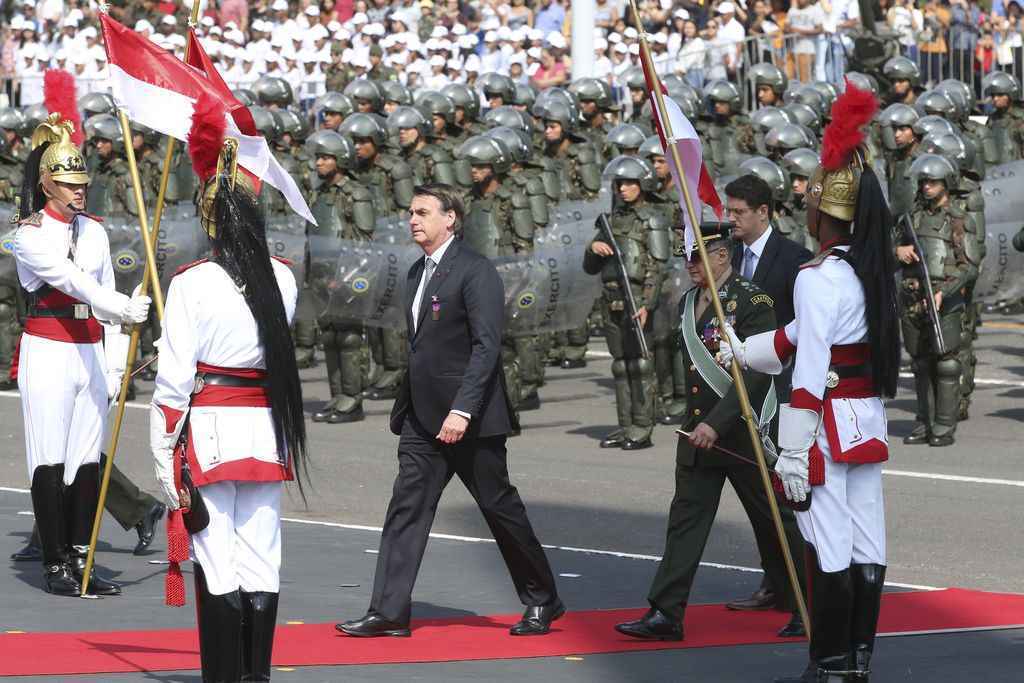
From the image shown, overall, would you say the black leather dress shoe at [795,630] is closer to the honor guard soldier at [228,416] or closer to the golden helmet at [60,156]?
the honor guard soldier at [228,416]

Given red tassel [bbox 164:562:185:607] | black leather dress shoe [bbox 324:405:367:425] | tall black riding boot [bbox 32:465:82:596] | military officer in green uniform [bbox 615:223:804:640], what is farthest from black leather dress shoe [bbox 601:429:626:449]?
red tassel [bbox 164:562:185:607]

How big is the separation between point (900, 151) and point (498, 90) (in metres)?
5.35

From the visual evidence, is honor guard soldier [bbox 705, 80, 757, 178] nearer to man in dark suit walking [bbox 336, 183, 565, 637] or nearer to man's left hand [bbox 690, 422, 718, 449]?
man in dark suit walking [bbox 336, 183, 565, 637]

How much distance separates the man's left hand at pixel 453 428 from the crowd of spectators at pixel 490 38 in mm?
16009

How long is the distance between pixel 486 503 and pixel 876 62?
1568 cm

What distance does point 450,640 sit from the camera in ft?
27.6

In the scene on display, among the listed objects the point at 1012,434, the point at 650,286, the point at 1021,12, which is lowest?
the point at 1012,434

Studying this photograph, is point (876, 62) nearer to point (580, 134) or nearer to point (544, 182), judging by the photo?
point (580, 134)

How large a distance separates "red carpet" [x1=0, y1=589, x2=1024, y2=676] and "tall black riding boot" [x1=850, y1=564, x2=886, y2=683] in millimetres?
1041

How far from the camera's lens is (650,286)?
590 inches

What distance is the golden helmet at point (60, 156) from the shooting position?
9227 mm

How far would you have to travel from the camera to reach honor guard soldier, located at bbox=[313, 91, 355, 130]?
2034cm

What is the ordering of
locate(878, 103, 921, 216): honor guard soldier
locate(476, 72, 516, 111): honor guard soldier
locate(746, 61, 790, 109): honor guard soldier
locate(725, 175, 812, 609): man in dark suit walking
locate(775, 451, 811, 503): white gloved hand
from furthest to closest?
locate(476, 72, 516, 111): honor guard soldier
locate(746, 61, 790, 109): honor guard soldier
locate(878, 103, 921, 216): honor guard soldier
locate(725, 175, 812, 609): man in dark suit walking
locate(775, 451, 811, 503): white gloved hand

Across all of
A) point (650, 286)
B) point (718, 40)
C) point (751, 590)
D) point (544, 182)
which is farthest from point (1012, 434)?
point (718, 40)
